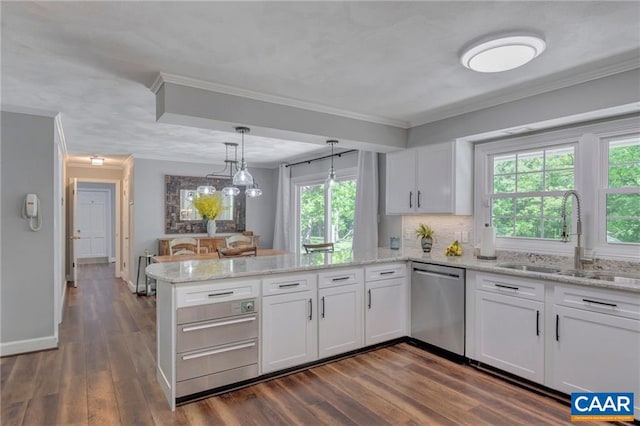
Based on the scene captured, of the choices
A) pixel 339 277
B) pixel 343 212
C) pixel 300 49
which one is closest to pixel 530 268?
pixel 339 277

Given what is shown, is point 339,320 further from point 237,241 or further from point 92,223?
point 92,223

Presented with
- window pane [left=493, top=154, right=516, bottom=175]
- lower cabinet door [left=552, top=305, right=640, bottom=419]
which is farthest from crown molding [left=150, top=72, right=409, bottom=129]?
lower cabinet door [left=552, top=305, right=640, bottom=419]

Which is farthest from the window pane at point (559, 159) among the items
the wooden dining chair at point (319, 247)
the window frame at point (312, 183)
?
the window frame at point (312, 183)

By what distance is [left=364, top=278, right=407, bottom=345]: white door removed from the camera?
141 inches

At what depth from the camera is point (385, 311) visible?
368 cm

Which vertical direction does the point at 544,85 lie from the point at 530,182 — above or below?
above

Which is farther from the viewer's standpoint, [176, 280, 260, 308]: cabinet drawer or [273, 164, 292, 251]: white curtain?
[273, 164, 292, 251]: white curtain

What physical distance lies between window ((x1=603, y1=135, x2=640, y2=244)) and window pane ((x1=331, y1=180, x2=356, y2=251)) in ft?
10.6

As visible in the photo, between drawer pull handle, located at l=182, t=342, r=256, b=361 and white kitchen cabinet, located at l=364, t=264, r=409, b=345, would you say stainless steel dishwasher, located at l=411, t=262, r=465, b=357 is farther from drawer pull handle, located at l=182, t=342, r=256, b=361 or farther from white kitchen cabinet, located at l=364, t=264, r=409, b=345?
drawer pull handle, located at l=182, t=342, r=256, b=361

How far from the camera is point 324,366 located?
3246 millimetres

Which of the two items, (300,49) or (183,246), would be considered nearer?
(300,49)

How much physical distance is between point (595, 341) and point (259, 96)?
3.17m

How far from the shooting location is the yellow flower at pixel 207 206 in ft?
22.6

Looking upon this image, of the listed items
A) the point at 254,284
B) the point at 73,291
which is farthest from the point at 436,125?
the point at 73,291
